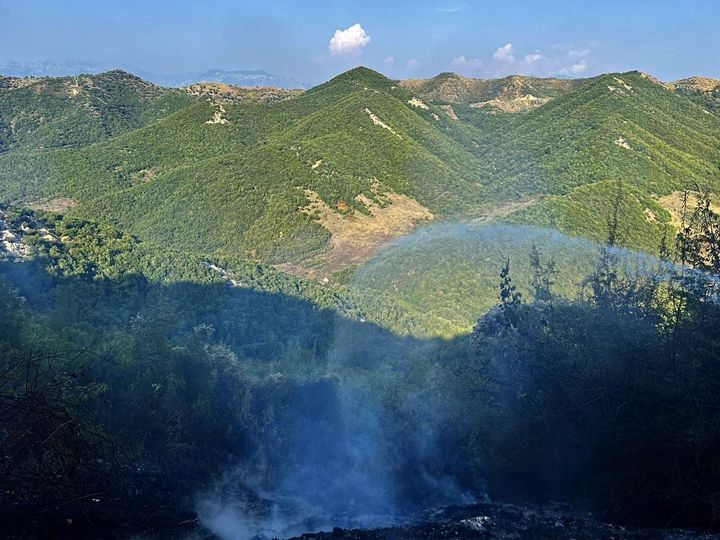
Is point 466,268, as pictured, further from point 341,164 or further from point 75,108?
point 75,108

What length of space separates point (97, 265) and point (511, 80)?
437 ft

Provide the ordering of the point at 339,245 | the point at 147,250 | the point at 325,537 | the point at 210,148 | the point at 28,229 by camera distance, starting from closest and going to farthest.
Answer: the point at 325,537 → the point at 28,229 → the point at 147,250 → the point at 339,245 → the point at 210,148

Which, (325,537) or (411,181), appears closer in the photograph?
(325,537)

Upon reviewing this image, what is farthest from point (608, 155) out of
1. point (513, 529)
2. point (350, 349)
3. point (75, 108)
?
point (75, 108)

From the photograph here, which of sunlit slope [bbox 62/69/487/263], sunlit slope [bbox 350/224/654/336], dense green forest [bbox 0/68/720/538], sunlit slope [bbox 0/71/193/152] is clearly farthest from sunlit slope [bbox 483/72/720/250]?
sunlit slope [bbox 0/71/193/152]

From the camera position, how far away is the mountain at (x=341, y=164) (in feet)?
173

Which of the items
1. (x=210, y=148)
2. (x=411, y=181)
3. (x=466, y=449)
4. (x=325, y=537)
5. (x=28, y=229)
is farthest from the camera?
(x=210, y=148)

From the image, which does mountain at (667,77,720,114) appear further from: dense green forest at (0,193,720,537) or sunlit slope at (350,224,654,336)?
dense green forest at (0,193,720,537)

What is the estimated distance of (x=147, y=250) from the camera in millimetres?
29875

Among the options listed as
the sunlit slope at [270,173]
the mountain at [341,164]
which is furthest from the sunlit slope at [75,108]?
the sunlit slope at [270,173]

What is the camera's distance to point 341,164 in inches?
2534

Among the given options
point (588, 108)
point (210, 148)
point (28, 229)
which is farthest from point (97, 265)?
point (588, 108)

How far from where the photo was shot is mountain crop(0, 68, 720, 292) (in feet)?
173

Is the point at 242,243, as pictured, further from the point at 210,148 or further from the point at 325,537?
the point at 325,537
